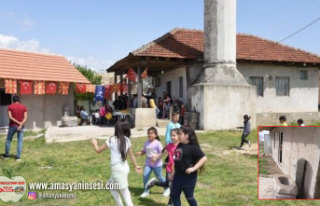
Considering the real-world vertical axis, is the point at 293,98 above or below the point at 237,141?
above

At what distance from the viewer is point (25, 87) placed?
14.7m

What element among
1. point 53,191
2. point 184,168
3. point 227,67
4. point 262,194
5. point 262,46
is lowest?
point 53,191

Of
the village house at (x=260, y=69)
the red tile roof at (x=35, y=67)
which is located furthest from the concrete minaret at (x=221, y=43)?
the red tile roof at (x=35, y=67)

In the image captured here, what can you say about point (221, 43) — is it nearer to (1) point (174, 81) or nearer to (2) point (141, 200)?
(1) point (174, 81)

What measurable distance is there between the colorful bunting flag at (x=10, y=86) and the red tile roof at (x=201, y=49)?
20.2 ft

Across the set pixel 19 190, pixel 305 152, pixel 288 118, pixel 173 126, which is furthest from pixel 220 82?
pixel 305 152

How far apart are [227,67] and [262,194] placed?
11.2m

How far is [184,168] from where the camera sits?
365cm

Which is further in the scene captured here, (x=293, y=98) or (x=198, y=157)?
(x=293, y=98)

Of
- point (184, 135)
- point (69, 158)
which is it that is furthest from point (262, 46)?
point (184, 135)

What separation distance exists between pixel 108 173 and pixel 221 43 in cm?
987

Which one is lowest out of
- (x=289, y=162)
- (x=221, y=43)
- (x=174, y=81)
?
(x=289, y=162)

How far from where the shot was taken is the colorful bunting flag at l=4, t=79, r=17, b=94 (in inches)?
549

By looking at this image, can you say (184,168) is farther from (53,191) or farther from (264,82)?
(264,82)
